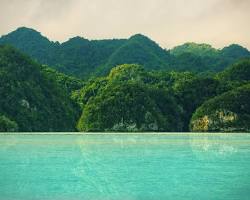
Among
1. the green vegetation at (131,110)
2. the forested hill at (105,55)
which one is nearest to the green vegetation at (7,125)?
the green vegetation at (131,110)

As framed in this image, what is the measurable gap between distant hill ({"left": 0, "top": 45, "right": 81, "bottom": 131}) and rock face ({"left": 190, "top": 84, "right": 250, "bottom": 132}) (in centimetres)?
1921

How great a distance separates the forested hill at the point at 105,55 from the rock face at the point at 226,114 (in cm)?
4194

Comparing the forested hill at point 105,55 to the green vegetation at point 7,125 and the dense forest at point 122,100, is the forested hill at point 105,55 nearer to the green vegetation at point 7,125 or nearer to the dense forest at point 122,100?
the dense forest at point 122,100

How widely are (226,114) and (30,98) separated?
27984mm

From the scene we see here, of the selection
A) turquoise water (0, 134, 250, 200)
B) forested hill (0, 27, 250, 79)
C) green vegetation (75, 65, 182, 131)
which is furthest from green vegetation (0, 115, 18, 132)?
forested hill (0, 27, 250, 79)

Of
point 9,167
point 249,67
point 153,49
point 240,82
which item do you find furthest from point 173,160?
point 153,49

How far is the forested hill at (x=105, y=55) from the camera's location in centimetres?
11856

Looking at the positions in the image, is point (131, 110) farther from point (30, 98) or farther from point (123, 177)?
point (123, 177)

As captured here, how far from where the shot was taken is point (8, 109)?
70.9 metres

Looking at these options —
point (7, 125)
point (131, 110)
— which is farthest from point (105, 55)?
point (7, 125)

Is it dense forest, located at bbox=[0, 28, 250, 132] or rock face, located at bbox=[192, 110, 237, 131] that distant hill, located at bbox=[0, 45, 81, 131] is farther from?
rock face, located at bbox=[192, 110, 237, 131]

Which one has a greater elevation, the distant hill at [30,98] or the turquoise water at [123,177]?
the distant hill at [30,98]

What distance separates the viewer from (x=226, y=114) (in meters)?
69.6

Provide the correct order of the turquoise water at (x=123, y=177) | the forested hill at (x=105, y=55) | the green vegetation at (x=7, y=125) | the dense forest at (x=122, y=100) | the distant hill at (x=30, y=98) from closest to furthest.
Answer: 1. the turquoise water at (x=123, y=177)
2. the green vegetation at (x=7, y=125)
3. the dense forest at (x=122, y=100)
4. the distant hill at (x=30, y=98)
5. the forested hill at (x=105, y=55)
